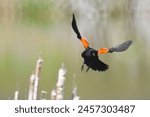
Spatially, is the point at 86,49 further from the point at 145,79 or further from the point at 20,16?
the point at 20,16

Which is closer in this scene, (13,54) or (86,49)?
(86,49)

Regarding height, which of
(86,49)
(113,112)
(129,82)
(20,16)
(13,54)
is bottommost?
(113,112)

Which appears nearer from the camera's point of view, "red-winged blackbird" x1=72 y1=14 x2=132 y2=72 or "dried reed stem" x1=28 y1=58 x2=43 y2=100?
"red-winged blackbird" x1=72 y1=14 x2=132 y2=72

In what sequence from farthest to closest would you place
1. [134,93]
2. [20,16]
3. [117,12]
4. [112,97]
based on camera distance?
[117,12]
[20,16]
[134,93]
[112,97]

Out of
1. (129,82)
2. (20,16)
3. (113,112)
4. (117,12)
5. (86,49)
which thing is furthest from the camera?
(117,12)

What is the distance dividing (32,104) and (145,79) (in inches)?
324

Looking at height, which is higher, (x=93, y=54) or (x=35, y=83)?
(x=35, y=83)

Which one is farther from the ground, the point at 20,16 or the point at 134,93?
the point at 20,16

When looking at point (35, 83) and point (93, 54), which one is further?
point (35, 83)

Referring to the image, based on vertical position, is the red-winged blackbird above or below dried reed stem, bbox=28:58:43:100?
below

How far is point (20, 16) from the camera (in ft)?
140

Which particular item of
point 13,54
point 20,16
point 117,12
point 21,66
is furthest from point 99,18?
point 21,66

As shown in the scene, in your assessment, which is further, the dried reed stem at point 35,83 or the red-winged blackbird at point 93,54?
the dried reed stem at point 35,83

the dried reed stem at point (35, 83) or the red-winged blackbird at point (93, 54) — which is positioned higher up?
the dried reed stem at point (35, 83)
